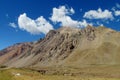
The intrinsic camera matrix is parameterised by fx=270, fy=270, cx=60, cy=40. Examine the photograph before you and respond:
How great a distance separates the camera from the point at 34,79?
74625mm

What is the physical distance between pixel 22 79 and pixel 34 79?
4198 millimetres

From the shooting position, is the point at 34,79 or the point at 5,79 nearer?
the point at 5,79

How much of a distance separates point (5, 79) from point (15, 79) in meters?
3.73

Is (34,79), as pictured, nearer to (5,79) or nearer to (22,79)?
(22,79)

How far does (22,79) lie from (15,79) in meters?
1.95

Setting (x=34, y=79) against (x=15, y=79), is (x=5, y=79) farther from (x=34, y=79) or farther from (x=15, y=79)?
(x=34, y=79)

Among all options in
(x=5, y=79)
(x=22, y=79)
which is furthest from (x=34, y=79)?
(x=5, y=79)

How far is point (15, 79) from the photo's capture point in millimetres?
70688

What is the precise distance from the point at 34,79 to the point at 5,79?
31.9ft

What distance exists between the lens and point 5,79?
67.6m

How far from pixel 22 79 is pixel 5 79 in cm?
552

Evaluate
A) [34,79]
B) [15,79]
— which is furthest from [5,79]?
[34,79]
